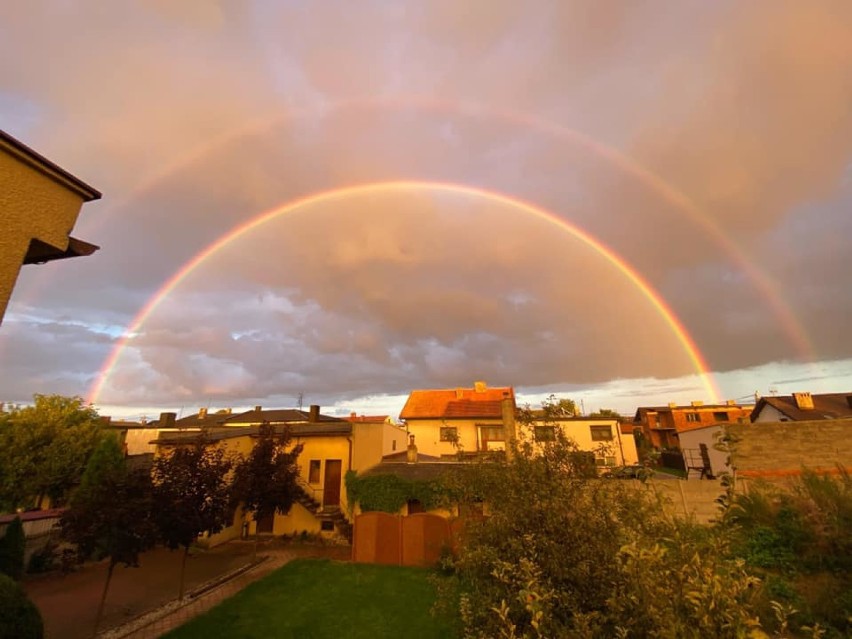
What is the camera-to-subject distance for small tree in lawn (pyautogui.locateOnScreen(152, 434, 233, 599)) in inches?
496

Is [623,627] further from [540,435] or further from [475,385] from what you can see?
[475,385]

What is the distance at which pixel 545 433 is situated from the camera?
6004mm

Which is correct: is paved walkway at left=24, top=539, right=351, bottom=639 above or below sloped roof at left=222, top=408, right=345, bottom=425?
below

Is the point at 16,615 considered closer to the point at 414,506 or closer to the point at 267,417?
the point at 414,506

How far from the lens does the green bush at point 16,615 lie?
7453mm

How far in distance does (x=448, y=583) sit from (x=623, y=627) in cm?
280

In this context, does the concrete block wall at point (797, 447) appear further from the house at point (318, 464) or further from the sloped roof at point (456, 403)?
the house at point (318, 464)

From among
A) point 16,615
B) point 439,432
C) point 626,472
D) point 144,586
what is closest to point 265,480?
point 144,586

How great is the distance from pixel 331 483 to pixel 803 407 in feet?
140

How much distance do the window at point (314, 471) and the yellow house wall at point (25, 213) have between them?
2155cm

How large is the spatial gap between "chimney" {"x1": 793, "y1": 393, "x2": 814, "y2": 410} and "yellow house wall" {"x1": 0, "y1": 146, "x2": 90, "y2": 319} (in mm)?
51032

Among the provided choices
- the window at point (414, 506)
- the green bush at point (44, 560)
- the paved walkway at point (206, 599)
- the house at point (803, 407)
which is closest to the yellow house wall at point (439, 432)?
the window at point (414, 506)

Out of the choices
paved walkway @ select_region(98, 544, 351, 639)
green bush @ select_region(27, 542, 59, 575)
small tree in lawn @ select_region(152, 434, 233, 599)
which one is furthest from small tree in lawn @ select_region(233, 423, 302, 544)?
green bush @ select_region(27, 542, 59, 575)

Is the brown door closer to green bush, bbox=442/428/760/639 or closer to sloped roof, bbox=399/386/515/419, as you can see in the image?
sloped roof, bbox=399/386/515/419
